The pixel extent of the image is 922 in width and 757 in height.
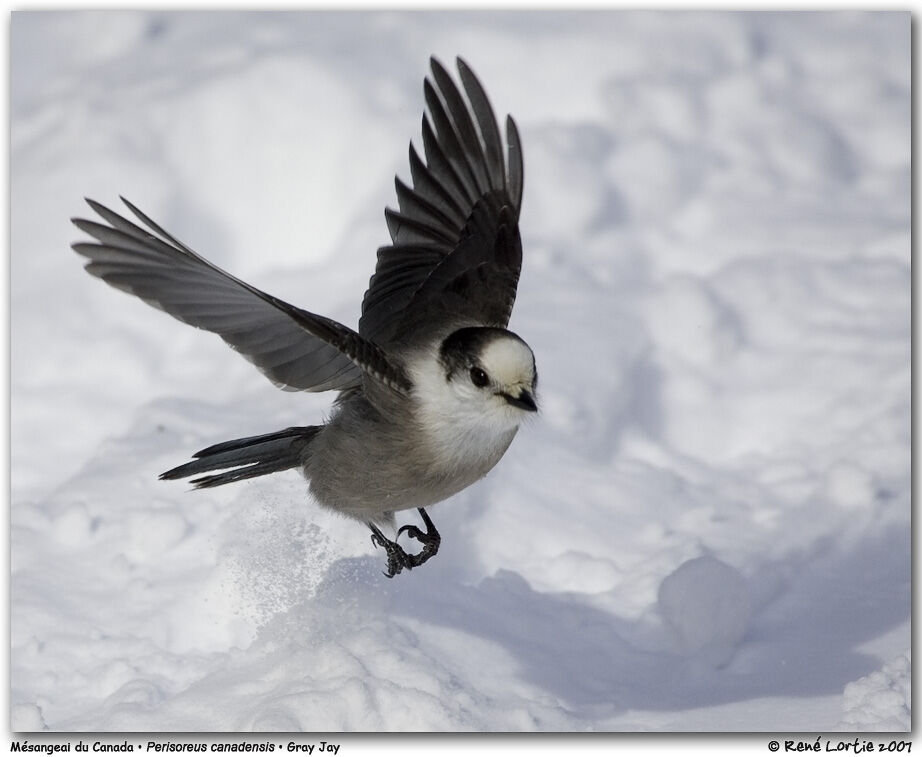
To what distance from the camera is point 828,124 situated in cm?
758

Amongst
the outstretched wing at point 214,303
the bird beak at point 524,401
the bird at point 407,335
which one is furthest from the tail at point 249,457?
the bird beak at point 524,401

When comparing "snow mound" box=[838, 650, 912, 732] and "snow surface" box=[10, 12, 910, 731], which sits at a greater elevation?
"snow surface" box=[10, 12, 910, 731]

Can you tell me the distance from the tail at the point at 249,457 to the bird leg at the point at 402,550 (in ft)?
1.26

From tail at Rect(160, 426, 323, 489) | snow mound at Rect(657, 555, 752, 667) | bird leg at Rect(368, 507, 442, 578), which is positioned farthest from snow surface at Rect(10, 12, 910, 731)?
tail at Rect(160, 426, 323, 489)

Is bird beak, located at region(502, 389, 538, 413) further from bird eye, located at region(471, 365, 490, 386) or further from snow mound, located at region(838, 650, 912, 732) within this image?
snow mound, located at region(838, 650, 912, 732)

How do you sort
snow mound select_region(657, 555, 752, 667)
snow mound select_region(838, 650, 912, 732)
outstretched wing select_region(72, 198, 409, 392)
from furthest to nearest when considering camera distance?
snow mound select_region(657, 555, 752, 667), snow mound select_region(838, 650, 912, 732), outstretched wing select_region(72, 198, 409, 392)

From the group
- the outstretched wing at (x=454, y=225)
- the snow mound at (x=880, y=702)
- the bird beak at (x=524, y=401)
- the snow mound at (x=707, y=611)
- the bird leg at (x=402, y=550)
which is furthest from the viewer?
Answer: the snow mound at (x=707, y=611)

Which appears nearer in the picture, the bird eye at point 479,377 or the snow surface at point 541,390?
the bird eye at point 479,377

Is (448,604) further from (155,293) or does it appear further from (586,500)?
(155,293)

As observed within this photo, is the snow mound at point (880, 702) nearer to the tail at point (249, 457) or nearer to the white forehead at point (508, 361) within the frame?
the white forehead at point (508, 361)

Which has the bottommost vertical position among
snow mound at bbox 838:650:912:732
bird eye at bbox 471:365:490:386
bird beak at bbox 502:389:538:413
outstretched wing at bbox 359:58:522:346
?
snow mound at bbox 838:650:912:732

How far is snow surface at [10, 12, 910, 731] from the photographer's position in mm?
4359

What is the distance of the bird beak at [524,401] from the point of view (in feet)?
11.7

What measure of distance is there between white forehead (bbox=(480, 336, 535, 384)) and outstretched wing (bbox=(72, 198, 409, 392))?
344 millimetres
